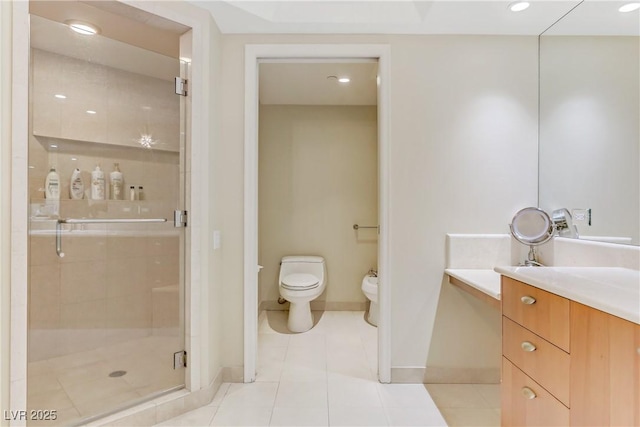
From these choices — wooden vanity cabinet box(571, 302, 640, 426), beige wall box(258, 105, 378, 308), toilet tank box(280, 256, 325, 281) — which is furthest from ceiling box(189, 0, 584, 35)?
toilet tank box(280, 256, 325, 281)

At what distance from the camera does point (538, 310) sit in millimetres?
1114

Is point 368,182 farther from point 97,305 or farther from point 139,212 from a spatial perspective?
point 97,305

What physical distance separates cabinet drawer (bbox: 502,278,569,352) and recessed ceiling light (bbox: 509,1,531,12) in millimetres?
1538

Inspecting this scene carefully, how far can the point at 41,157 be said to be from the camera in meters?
1.55

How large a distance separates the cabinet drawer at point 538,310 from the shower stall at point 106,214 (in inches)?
66.8

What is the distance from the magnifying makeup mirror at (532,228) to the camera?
1844 mm

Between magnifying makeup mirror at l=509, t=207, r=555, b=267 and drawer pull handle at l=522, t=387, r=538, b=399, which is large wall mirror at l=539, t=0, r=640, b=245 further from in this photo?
drawer pull handle at l=522, t=387, r=538, b=399

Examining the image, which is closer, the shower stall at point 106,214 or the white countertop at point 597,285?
the white countertop at point 597,285

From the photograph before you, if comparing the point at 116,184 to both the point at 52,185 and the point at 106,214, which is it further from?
the point at 52,185

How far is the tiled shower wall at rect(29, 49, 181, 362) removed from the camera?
1668 millimetres

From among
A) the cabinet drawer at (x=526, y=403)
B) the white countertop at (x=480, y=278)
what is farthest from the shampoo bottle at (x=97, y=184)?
the cabinet drawer at (x=526, y=403)

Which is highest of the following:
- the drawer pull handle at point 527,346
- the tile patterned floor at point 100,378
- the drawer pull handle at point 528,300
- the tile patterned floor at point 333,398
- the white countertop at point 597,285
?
the white countertop at point 597,285

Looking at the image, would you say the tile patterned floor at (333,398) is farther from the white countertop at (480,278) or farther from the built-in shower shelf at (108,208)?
the built-in shower shelf at (108,208)

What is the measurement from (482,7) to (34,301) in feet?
9.12
